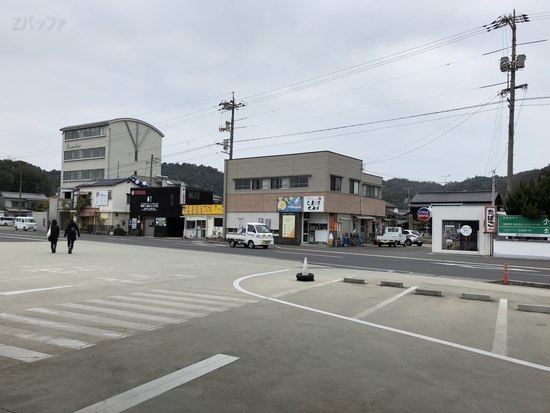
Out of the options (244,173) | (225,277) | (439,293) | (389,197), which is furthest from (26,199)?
(439,293)

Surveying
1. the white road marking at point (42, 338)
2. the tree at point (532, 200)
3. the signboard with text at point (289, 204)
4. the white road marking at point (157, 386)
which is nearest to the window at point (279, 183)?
the signboard with text at point (289, 204)

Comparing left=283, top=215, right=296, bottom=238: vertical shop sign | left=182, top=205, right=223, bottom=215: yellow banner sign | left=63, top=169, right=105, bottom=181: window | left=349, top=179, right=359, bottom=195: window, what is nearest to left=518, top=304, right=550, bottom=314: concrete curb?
left=283, top=215, right=296, bottom=238: vertical shop sign

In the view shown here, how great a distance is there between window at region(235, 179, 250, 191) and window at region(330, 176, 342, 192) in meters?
9.74

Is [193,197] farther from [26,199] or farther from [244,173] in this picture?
[26,199]

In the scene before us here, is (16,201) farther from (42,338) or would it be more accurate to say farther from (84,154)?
(42,338)

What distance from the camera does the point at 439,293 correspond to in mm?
11336

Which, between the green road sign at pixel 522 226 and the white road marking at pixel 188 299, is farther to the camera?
the green road sign at pixel 522 226

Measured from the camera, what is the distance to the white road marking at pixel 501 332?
6.41 metres

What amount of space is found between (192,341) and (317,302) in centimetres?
434

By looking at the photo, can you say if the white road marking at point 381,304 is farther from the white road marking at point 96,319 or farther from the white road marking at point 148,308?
the white road marking at point 96,319

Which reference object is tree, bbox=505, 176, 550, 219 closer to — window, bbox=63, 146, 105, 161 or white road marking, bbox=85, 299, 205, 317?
white road marking, bbox=85, 299, 205, 317

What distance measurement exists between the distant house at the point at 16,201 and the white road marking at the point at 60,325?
317ft

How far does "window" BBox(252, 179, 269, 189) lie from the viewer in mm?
45531

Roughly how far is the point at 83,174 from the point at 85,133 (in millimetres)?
8061
